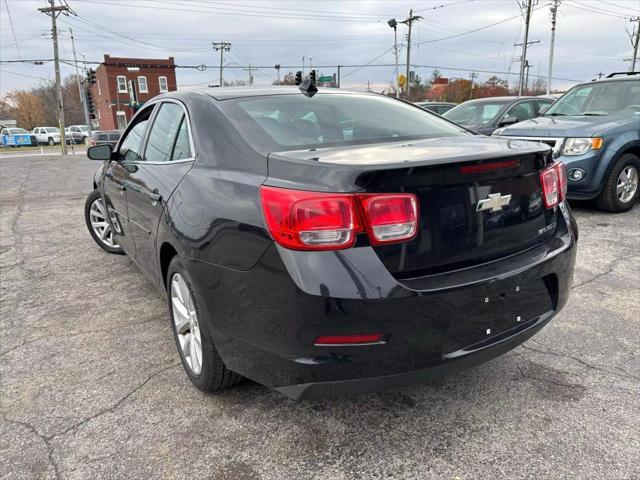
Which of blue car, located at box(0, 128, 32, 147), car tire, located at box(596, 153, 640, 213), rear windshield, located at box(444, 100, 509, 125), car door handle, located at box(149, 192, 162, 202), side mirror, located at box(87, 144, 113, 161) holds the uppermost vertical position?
rear windshield, located at box(444, 100, 509, 125)

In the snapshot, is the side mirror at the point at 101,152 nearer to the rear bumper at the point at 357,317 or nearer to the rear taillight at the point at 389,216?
the rear bumper at the point at 357,317

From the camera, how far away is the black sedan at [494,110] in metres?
9.41

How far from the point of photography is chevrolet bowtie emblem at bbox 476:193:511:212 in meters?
2.04

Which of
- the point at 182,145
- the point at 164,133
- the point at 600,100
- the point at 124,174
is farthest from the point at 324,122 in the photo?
the point at 600,100

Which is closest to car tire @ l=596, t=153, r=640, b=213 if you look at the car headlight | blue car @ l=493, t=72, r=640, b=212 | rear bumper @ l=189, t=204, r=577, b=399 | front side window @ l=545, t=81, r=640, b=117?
blue car @ l=493, t=72, r=640, b=212

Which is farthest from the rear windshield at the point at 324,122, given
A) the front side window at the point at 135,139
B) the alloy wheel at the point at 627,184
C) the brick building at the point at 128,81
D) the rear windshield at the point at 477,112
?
the brick building at the point at 128,81

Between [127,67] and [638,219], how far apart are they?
197 feet

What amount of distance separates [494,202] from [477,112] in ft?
28.1

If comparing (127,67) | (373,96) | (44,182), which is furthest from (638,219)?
(127,67)

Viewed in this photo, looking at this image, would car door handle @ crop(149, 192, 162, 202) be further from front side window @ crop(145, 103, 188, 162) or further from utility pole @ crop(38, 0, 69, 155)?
utility pole @ crop(38, 0, 69, 155)

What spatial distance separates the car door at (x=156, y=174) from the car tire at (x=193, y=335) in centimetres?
35

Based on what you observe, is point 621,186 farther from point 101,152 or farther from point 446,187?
point 101,152

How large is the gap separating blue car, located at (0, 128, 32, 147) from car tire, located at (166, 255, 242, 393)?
48471 millimetres

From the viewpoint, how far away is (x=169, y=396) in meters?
2.64
